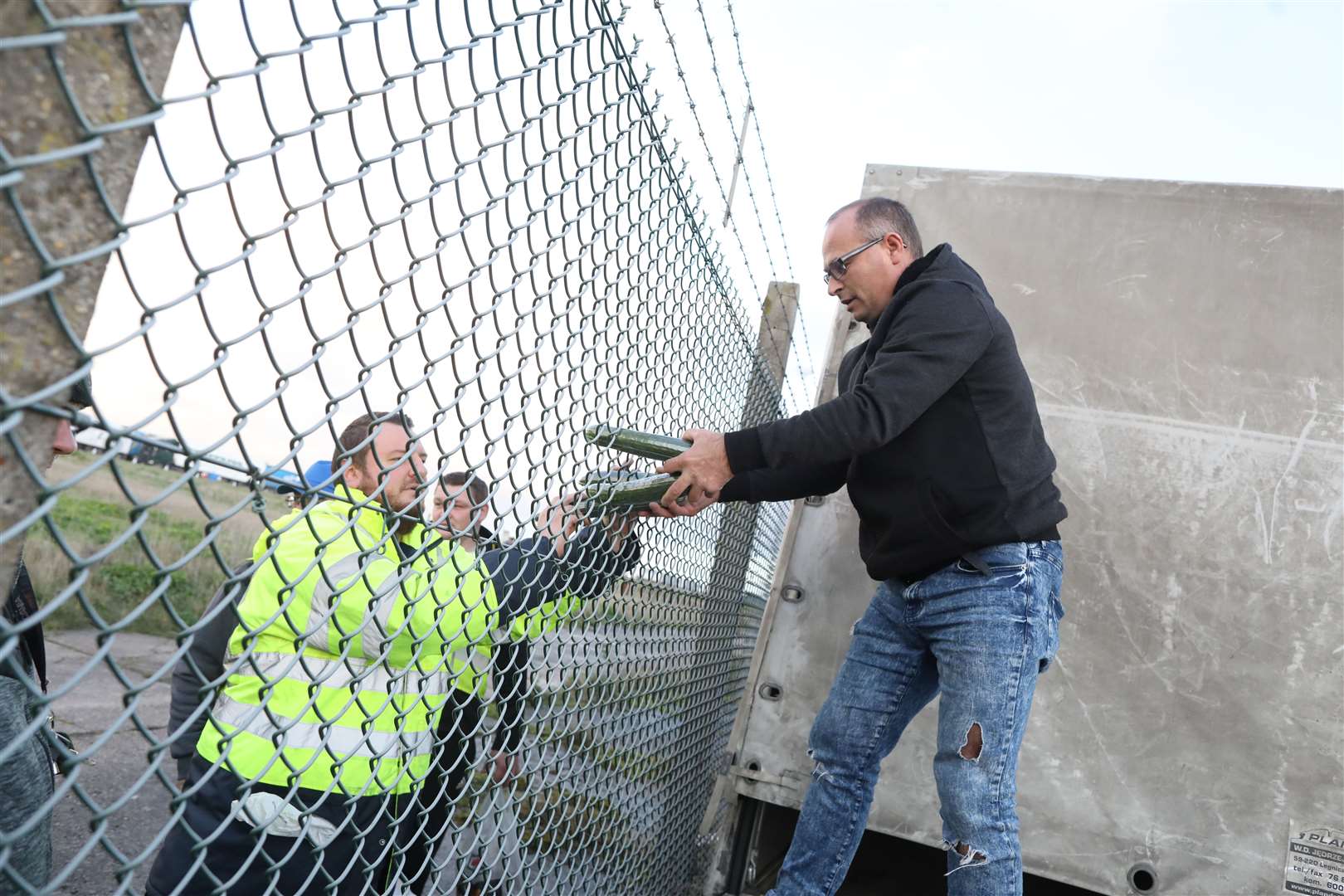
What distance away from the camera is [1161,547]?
3.72m

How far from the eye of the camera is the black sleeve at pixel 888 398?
248 cm

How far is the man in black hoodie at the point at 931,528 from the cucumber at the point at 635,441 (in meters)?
0.04

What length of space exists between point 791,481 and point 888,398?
2.49ft

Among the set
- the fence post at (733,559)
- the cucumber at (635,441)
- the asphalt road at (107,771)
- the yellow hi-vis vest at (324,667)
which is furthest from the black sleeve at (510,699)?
the fence post at (733,559)

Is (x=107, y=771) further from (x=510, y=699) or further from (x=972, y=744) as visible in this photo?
(x=972, y=744)

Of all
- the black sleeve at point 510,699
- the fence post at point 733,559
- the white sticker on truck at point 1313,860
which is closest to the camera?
the black sleeve at point 510,699

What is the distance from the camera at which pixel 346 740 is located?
2.51m

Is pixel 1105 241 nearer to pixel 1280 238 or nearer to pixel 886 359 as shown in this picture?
pixel 1280 238

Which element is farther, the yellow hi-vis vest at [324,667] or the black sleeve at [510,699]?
the yellow hi-vis vest at [324,667]

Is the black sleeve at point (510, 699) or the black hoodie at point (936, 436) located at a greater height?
the black hoodie at point (936, 436)

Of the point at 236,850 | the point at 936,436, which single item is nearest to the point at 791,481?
the point at 936,436

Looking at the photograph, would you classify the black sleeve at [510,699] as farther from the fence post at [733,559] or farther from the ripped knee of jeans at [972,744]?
the fence post at [733,559]

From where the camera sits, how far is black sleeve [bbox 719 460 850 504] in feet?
10.1

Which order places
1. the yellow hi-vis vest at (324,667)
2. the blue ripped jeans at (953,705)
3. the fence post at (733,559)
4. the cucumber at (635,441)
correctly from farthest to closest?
the fence post at (733,559)
the blue ripped jeans at (953,705)
the yellow hi-vis vest at (324,667)
the cucumber at (635,441)
